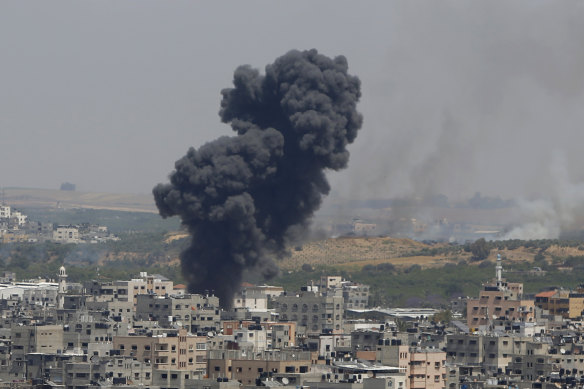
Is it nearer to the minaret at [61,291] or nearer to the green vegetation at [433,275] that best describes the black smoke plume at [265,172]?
the minaret at [61,291]

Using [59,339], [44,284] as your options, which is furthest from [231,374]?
[44,284]

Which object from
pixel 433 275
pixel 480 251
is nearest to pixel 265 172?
pixel 433 275

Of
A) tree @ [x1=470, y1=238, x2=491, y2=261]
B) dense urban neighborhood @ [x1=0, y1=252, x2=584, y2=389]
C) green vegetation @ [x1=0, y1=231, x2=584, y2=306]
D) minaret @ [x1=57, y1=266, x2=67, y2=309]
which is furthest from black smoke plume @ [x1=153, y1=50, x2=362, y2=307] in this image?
tree @ [x1=470, y1=238, x2=491, y2=261]

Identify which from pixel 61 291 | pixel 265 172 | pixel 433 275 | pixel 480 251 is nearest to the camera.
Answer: pixel 265 172

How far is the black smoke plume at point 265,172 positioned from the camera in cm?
12394

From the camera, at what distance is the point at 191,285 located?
126m

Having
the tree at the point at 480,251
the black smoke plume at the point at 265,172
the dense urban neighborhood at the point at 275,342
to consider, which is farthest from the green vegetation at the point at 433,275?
the black smoke plume at the point at 265,172

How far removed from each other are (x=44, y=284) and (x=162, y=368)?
8550cm

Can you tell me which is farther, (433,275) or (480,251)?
(480,251)

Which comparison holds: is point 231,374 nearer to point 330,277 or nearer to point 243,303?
point 243,303

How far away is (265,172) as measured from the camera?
127000 millimetres

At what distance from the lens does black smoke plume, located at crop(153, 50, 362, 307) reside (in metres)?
124

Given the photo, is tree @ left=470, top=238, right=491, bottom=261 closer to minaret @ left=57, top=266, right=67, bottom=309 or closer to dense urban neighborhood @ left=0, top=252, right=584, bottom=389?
dense urban neighborhood @ left=0, top=252, right=584, bottom=389

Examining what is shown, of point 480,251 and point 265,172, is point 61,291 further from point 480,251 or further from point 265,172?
point 480,251
